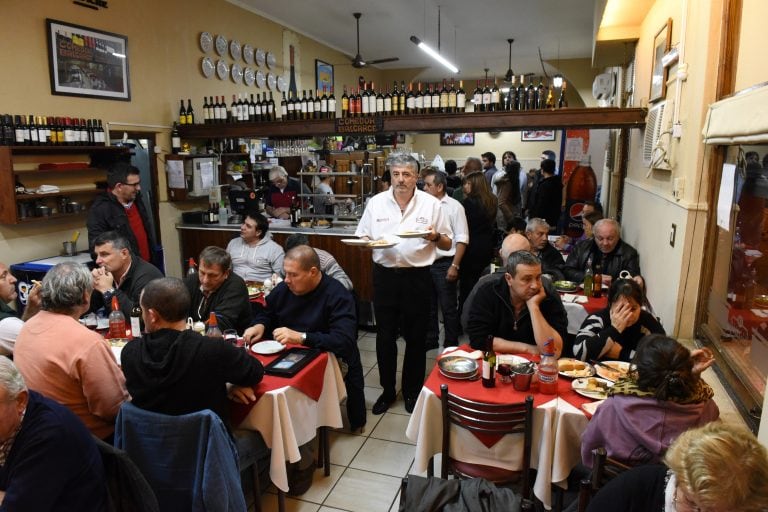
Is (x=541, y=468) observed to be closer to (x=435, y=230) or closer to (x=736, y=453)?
(x=736, y=453)

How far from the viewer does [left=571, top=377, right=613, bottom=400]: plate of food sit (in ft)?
8.20

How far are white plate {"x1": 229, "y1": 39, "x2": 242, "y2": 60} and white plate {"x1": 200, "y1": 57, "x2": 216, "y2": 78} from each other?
585 millimetres

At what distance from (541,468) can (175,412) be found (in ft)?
5.70

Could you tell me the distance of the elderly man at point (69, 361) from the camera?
2281mm

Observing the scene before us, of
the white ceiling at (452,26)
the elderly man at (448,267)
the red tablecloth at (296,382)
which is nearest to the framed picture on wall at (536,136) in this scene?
the white ceiling at (452,26)

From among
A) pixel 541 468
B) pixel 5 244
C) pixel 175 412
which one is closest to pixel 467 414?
pixel 541 468

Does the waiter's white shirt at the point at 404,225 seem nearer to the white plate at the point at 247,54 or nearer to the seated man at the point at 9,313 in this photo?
the seated man at the point at 9,313

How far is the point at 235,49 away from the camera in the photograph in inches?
314

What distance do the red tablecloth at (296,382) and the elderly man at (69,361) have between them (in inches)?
22.1

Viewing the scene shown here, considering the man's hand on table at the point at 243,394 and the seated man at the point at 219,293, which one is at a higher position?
the seated man at the point at 219,293

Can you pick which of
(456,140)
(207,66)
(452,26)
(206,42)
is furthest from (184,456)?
(456,140)

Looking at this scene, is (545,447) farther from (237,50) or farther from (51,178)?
(237,50)

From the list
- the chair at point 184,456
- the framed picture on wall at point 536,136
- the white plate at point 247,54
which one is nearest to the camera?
the chair at point 184,456

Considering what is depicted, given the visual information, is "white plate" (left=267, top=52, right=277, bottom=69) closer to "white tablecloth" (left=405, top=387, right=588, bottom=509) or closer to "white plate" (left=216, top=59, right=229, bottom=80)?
"white plate" (left=216, top=59, right=229, bottom=80)
